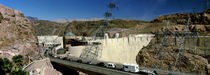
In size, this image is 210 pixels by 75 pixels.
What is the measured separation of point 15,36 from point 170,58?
46.9m

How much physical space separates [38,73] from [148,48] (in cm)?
3509

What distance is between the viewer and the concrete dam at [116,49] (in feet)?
126

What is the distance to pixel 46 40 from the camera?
231 feet

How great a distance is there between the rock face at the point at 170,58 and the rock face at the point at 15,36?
34.7m

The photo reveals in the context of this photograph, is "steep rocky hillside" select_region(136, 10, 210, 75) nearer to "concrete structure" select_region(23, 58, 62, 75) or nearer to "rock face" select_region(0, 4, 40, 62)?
"concrete structure" select_region(23, 58, 62, 75)

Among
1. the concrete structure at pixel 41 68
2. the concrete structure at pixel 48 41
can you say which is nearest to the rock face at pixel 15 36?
the concrete structure at pixel 41 68

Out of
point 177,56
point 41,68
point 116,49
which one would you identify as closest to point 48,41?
point 116,49

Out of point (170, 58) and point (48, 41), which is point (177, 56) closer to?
point (170, 58)

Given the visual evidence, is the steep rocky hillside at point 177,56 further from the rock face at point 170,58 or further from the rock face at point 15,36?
the rock face at point 15,36

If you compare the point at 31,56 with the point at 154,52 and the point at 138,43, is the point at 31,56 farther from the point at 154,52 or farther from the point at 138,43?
the point at 154,52

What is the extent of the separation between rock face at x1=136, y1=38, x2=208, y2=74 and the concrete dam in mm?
2295

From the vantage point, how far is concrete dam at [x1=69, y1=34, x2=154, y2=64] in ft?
126

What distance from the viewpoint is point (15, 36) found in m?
32.8

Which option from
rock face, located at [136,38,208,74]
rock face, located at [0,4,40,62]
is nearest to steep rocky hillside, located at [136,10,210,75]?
rock face, located at [136,38,208,74]
